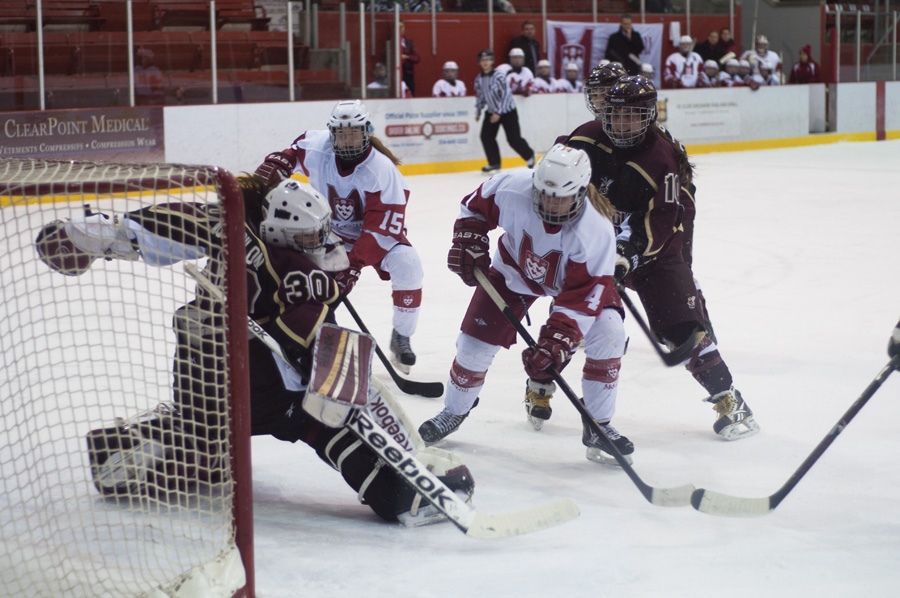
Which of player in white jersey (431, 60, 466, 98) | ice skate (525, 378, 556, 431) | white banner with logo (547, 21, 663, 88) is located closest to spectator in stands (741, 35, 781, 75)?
white banner with logo (547, 21, 663, 88)

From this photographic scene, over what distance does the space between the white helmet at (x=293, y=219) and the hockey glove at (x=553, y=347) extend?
62cm

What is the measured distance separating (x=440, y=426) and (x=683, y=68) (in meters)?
10.1

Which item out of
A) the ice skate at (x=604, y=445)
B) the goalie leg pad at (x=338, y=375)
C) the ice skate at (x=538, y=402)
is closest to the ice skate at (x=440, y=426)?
the ice skate at (x=538, y=402)

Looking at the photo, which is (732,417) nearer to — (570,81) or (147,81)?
(147,81)

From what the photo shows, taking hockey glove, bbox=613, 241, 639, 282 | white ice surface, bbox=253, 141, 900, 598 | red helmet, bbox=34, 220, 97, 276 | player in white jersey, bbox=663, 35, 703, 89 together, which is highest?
player in white jersey, bbox=663, 35, 703, 89

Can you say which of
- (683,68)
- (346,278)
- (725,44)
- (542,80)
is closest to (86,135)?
(346,278)

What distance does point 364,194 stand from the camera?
362 centimetres

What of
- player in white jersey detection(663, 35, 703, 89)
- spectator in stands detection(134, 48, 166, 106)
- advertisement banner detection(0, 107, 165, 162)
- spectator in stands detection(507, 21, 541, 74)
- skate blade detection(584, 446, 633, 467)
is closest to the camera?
skate blade detection(584, 446, 633, 467)

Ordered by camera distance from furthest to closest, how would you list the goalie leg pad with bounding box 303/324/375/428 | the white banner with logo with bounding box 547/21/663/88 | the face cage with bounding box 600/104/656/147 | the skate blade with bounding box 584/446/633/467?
1. the white banner with logo with bounding box 547/21/663/88
2. the face cage with bounding box 600/104/656/147
3. the skate blade with bounding box 584/446/633/467
4. the goalie leg pad with bounding box 303/324/375/428

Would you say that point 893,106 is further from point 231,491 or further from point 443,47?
point 231,491

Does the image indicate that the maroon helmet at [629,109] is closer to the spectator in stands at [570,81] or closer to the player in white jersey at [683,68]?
the spectator in stands at [570,81]

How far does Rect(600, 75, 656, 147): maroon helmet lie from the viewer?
3045 millimetres

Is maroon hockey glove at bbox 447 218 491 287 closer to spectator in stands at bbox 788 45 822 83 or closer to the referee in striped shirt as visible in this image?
the referee in striped shirt

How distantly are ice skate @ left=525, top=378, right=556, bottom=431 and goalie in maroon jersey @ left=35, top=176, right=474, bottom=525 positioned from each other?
2.74 feet
